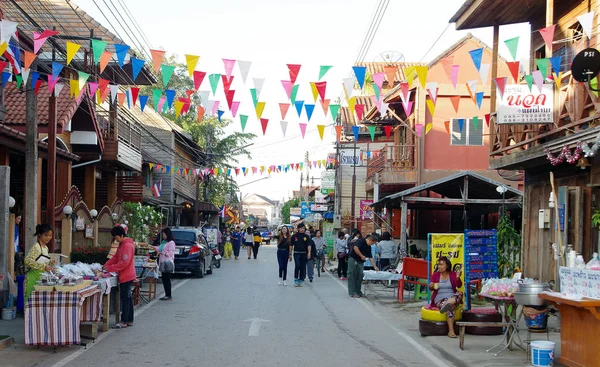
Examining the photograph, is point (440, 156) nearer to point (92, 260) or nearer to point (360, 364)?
point (92, 260)

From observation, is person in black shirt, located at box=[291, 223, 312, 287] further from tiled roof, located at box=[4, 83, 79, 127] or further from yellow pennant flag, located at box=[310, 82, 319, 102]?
yellow pennant flag, located at box=[310, 82, 319, 102]

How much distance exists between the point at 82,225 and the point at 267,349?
1242 cm

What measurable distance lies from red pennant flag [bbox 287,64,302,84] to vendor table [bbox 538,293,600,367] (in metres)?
6.03

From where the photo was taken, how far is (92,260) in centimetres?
1750

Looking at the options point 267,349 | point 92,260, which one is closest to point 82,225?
point 92,260

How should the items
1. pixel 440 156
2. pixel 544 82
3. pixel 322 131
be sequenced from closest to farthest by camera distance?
pixel 544 82 < pixel 322 131 < pixel 440 156

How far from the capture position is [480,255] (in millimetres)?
12945

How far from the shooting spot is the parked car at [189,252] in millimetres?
23125

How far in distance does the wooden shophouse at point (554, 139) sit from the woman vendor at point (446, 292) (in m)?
2.33

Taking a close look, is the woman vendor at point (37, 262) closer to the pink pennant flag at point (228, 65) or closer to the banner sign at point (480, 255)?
the pink pennant flag at point (228, 65)

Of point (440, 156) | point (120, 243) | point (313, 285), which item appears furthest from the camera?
point (440, 156)

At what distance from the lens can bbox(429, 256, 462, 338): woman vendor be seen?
38.4ft

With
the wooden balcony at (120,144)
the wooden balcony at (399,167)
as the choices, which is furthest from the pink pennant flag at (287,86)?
the wooden balcony at (399,167)

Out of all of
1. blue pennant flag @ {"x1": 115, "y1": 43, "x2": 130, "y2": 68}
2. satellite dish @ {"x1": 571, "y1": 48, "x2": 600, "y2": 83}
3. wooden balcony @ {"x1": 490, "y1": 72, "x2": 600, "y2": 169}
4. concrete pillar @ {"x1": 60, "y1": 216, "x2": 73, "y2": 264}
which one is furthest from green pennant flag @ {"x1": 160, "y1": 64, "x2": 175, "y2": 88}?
concrete pillar @ {"x1": 60, "y1": 216, "x2": 73, "y2": 264}
